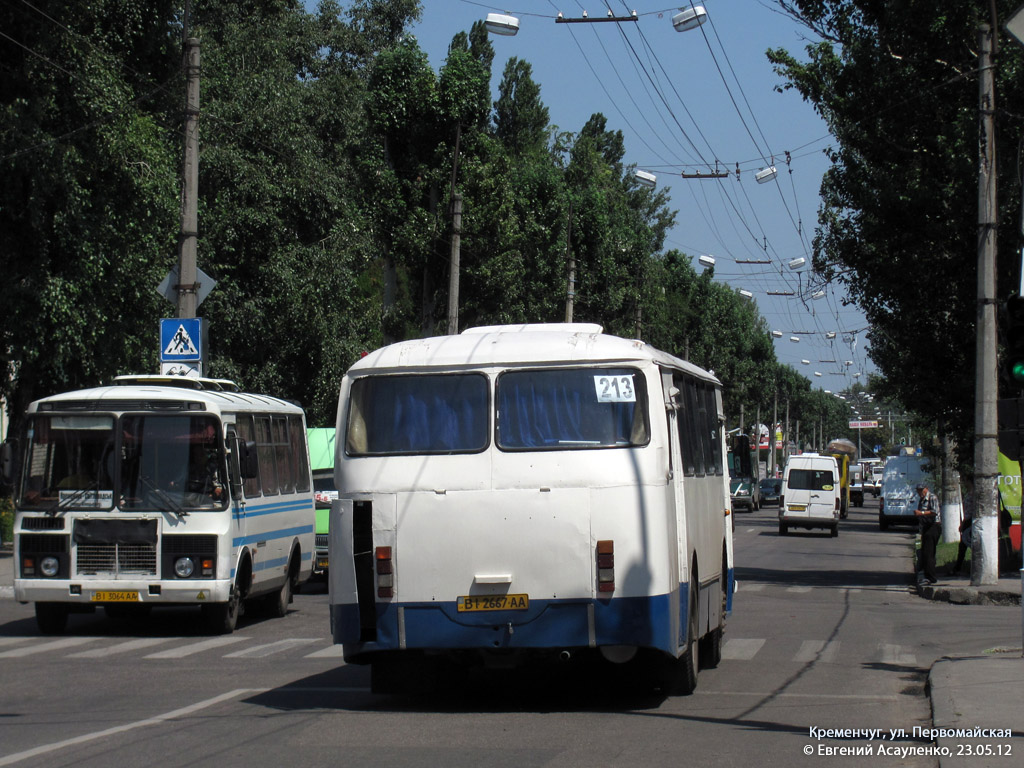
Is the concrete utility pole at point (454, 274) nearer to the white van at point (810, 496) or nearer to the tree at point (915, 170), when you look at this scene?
the tree at point (915, 170)

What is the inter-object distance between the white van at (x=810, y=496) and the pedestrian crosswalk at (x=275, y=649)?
34682 mm

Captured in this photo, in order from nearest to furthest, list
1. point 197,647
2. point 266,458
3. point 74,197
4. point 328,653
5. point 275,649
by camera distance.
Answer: point 328,653 < point 275,649 < point 197,647 < point 266,458 < point 74,197

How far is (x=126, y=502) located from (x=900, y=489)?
48635 millimetres

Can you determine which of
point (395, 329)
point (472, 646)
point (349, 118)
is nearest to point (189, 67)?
point (472, 646)

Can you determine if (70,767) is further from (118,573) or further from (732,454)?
(732,454)

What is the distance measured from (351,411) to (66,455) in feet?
21.4

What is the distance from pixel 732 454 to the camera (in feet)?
52.6

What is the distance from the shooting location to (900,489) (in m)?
59.4

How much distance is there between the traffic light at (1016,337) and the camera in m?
12.1

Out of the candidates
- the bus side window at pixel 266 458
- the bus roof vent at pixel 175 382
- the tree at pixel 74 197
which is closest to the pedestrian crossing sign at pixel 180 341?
the bus roof vent at pixel 175 382

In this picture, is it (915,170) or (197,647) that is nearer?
(197,647)

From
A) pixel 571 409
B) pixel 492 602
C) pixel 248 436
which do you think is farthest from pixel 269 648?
pixel 571 409

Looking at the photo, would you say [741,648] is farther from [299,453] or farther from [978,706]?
[299,453]

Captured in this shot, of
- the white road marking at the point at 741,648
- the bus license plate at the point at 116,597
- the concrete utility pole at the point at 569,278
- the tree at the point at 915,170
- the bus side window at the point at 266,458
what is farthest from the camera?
the concrete utility pole at the point at 569,278
